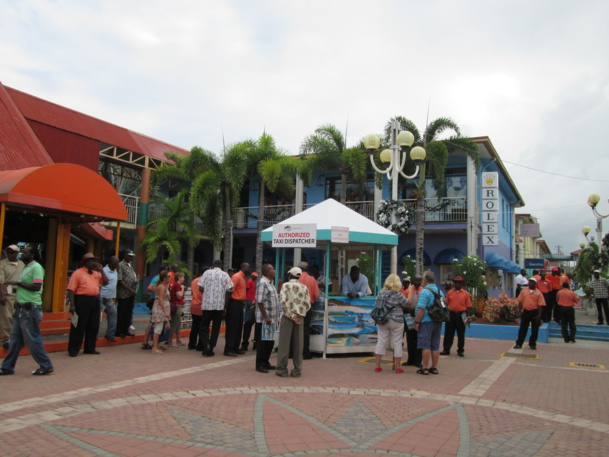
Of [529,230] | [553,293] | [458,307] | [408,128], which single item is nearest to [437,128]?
[408,128]

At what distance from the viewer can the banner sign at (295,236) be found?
366 inches

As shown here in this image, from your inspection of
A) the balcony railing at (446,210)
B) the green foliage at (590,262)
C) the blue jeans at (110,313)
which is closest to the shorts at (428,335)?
the blue jeans at (110,313)

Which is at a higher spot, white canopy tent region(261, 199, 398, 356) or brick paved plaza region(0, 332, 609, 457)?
white canopy tent region(261, 199, 398, 356)

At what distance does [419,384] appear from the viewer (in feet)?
23.8

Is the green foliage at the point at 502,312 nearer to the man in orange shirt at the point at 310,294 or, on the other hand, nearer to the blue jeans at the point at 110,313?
the man in orange shirt at the point at 310,294

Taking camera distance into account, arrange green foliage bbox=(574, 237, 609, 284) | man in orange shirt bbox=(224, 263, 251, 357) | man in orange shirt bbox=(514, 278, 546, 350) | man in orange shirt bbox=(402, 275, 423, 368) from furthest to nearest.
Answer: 1. green foliage bbox=(574, 237, 609, 284)
2. man in orange shirt bbox=(514, 278, 546, 350)
3. man in orange shirt bbox=(224, 263, 251, 357)
4. man in orange shirt bbox=(402, 275, 423, 368)

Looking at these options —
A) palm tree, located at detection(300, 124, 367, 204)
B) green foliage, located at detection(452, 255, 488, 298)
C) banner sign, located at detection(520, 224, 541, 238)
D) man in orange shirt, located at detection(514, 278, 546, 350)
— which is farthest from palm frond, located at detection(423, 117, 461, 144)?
banner sign, located at detection(520, 224, 541, 238)

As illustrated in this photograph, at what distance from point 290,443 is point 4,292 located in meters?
5.54

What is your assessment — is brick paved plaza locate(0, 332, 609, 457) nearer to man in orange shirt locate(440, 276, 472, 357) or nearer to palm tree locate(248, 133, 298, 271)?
man in orange shirt locate(440, 276, 472, 357)

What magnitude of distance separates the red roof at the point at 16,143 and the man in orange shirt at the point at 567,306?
13.1 meters

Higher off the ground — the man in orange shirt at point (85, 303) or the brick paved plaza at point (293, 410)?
the man in orange shirt at point (85, 303)

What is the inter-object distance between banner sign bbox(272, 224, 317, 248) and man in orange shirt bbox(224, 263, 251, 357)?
1007 mm

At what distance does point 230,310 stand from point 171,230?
13.5 meters

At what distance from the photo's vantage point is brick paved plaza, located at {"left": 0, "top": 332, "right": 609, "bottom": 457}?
14.5 feet
